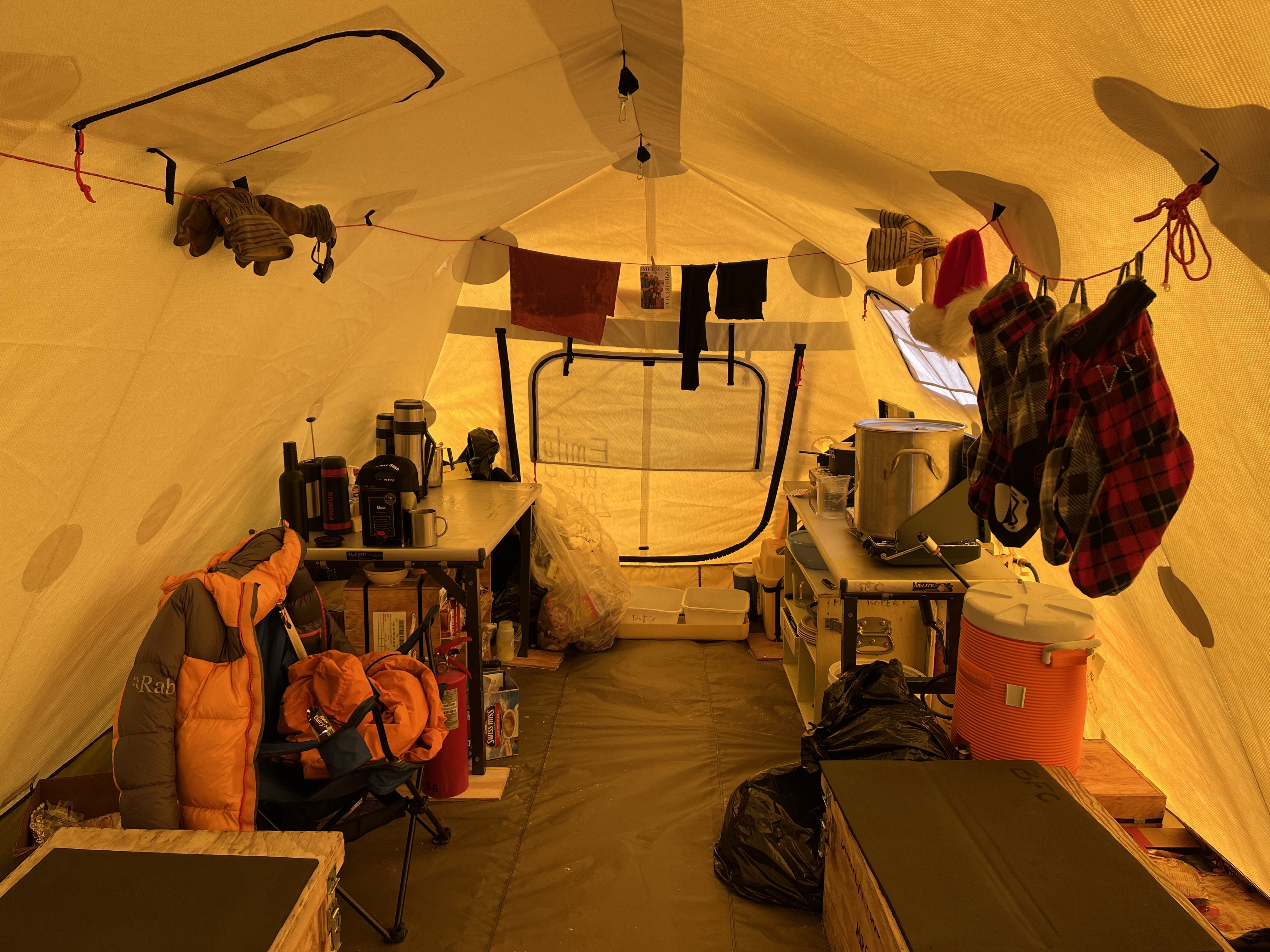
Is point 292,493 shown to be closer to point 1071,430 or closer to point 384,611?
point 384,611

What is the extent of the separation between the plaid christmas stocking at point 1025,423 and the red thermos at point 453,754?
1953 mm

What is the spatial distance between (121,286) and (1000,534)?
71.8 inches

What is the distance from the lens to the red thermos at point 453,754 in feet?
10.1

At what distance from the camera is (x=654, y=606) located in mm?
4859

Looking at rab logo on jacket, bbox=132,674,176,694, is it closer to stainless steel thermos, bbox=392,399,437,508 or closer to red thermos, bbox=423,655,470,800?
red thermos, bbox=423,655,470,800

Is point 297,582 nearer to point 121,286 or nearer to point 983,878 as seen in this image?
point 121,286

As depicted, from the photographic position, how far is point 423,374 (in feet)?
14.8

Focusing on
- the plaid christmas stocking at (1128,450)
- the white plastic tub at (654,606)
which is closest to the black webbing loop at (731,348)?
the white plastic tub at (654,606)

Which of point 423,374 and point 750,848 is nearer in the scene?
point 750,848

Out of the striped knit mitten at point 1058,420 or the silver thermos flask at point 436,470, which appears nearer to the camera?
the striped knit mitten at point 1058,420

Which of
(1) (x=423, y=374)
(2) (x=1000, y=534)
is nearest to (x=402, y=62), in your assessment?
(2) (x=1000, y=534)

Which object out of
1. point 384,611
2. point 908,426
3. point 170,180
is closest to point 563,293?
point 384,611

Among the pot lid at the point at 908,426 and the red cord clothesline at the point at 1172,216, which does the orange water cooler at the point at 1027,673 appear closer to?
the pot lid at the point at 908,426

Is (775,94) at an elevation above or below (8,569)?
above
